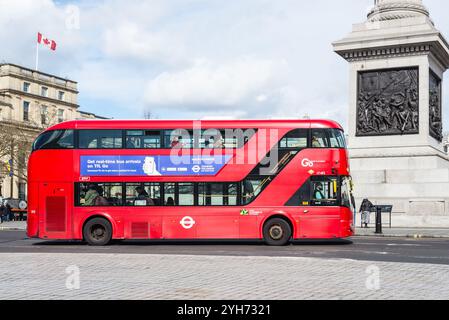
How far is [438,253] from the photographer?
664 inches

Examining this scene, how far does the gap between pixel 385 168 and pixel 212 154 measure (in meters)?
14.9

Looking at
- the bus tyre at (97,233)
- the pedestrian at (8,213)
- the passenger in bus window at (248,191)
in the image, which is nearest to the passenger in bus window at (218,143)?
the passenger in bus window at (248,191)

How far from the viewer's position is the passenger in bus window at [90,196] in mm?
20281

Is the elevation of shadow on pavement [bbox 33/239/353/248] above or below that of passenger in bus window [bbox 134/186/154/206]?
below

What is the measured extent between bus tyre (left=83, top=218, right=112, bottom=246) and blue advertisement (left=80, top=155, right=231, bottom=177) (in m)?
1.56

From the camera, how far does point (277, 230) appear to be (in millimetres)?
20125

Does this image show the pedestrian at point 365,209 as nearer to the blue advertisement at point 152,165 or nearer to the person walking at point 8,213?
the blue advertisement at point 152,165

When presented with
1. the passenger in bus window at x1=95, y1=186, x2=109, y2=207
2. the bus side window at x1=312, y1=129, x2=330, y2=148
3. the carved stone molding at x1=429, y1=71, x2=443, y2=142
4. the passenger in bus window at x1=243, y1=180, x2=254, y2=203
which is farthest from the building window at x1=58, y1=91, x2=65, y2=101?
the bus side window at x1=312, y1=129, x2=330, y2=148

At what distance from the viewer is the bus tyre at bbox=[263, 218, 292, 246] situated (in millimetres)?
20031

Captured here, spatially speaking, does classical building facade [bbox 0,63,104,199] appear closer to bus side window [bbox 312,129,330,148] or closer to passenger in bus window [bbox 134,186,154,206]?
passenger in bus window [bbox 134,186,154,206]

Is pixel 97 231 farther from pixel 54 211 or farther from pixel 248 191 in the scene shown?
pixel 248 191

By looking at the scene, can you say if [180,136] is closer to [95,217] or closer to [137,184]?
[137,184]

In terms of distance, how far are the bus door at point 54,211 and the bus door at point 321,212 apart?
7.50 meters
